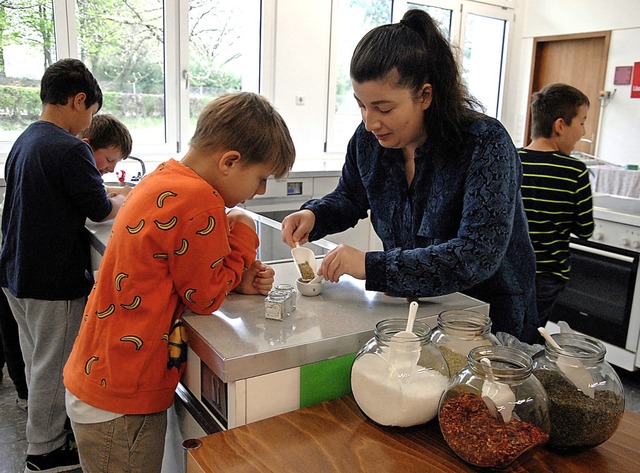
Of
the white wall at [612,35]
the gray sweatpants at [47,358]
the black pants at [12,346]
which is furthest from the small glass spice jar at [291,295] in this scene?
the white wall at [612,35]

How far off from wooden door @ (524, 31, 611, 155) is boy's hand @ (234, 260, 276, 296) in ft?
14.2

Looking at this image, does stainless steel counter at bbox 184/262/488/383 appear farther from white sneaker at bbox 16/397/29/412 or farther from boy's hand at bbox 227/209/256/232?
white sneaker at bbox 16/397/29/412

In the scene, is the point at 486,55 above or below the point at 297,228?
above

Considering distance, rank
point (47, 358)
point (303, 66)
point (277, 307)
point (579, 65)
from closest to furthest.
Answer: point (277, 307) → point (47, 358) → point (303, 66) → point (579, 65)

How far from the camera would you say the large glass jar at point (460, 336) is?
0.90 m

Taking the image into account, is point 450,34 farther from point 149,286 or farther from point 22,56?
point 149,286

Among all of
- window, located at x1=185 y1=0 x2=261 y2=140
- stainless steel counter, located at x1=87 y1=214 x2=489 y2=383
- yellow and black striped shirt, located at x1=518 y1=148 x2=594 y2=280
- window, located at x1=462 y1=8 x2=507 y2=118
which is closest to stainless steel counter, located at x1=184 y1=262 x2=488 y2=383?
stainless steel counter, located at x1=87 y1=214 x2=489 y2=383

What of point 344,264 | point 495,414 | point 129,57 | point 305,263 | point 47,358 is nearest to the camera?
point 495,414

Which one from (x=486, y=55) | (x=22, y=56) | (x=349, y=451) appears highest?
(x=486, y=55)

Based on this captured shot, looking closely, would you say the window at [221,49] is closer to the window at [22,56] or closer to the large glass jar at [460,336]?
the window at [22,56]

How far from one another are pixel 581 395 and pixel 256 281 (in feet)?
2.04

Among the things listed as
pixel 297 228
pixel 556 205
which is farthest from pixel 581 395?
pixel 556 205

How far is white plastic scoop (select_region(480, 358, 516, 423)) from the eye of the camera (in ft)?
2.47

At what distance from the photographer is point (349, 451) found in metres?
0.81
